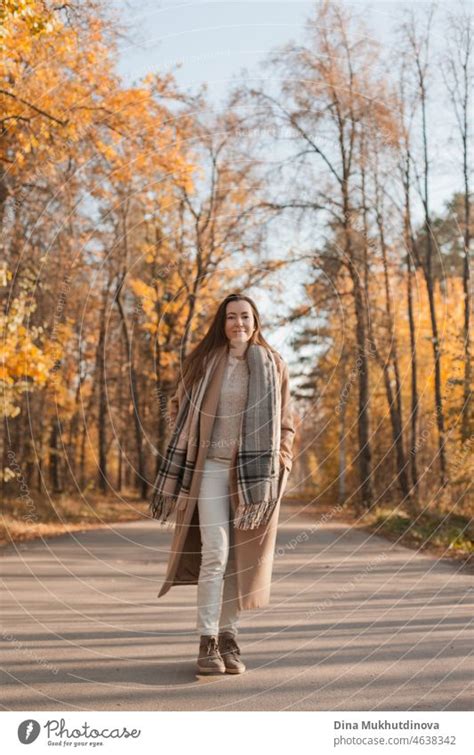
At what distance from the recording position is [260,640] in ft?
20.1

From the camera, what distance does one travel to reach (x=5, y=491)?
24875 millimetres

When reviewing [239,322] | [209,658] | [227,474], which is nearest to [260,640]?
[209,658]

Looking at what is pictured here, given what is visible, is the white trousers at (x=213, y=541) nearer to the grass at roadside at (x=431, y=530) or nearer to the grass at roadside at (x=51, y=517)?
the grass at roadside at (x=431, y=530)

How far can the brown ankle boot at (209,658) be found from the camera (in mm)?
5113

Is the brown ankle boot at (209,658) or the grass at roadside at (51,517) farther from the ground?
the brown ankle boot at (209,658)

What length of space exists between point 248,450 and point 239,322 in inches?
28.6

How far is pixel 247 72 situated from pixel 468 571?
17.0 feet

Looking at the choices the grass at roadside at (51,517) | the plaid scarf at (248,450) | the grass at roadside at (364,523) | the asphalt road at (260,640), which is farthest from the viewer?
Result: the grass at roadside at (51,517)

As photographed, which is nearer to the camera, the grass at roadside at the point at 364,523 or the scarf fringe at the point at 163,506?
the scarf fringe at the point at 163,506

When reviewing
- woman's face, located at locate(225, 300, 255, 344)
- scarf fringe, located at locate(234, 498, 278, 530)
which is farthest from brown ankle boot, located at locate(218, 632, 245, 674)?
woman's face, located at locate(225, 300, 255, 344)

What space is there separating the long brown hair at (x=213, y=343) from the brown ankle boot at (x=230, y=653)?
1.38m

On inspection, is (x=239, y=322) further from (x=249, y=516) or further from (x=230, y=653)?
(x=230, y=653)
